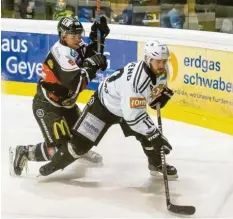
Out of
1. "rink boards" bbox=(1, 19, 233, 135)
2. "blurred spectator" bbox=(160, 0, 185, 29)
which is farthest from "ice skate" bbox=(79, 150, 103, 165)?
"blurred spectator" bbox=(160, 0, 185, 29)

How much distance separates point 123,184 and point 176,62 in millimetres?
1528

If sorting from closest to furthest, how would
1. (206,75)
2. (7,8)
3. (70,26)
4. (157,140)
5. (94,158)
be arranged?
(157,140)
(70,26)
(94,158)
(206,75)
(7,8)

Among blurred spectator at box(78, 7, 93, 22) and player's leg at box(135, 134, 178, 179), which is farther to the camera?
blurred spectator at box(78, 7, 93, 22)

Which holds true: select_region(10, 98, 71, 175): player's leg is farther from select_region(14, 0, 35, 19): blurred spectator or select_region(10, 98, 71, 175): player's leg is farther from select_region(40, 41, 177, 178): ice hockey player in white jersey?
select_region(14, 0, 35, 19): blurred spectator

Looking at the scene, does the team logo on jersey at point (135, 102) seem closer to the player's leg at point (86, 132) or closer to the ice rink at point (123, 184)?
the player's leg at point (86, 132)

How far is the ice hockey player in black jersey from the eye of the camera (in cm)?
289

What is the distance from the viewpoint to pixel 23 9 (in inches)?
200

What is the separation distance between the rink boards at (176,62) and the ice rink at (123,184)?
0.27 meters

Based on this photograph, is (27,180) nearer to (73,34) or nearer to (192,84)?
(73,34)

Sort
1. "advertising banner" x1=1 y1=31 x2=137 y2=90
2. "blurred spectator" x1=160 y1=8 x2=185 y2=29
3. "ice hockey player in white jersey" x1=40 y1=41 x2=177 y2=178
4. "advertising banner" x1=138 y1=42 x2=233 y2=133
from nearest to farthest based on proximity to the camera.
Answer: "ice hockey player in white jersey" x1=40 y1=41 x2=177 y2=178, "advertising banner" x1=138 y1=42 x2=233 y2=133, "blurred spectator" x1=160 y1=8 x2=185 y2=29, "advertising banner" x1=1 y1=31 x2=137 y2=90

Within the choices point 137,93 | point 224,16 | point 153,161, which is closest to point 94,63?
point 137,93

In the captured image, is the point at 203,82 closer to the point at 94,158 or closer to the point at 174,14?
the point at 174,14

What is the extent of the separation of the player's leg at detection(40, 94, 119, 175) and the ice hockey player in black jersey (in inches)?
2.8

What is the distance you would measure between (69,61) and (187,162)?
36.8 inches
